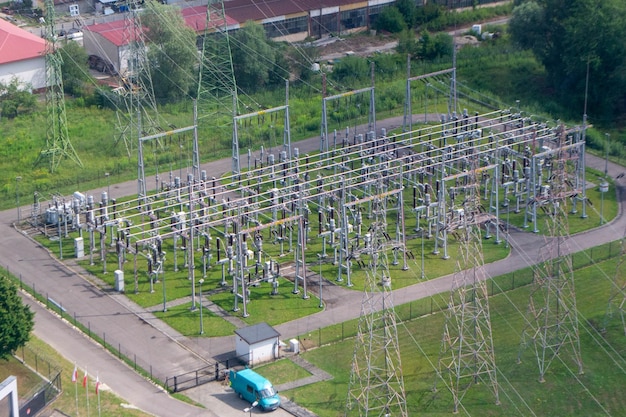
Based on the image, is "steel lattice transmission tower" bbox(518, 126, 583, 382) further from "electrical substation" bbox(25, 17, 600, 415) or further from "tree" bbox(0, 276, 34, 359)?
"tree" bbox(0, 276, 34, 359)

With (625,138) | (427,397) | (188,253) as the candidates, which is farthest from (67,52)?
(427,397)

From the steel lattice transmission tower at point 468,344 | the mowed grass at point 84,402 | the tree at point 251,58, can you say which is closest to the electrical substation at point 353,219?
the steel lattice transmission tower at point 468,344

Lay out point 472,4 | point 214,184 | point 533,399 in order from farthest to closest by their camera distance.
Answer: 1. point 472,4
2. point 214,184
3. point 533,399

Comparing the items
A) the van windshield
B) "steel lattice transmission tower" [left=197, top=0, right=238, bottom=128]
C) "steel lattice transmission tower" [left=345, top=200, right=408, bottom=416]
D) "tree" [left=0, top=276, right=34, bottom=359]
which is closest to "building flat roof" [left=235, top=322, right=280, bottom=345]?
the van windshield

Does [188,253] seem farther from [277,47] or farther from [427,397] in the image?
[277,47]

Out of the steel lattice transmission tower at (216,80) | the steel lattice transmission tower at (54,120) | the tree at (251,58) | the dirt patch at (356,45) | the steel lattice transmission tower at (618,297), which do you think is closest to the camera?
the steel lattice transmission tower at (618,297)

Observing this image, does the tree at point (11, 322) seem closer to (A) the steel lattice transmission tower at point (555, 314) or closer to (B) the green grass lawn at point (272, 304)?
(B) the green grass lawn at point (272, 304)
